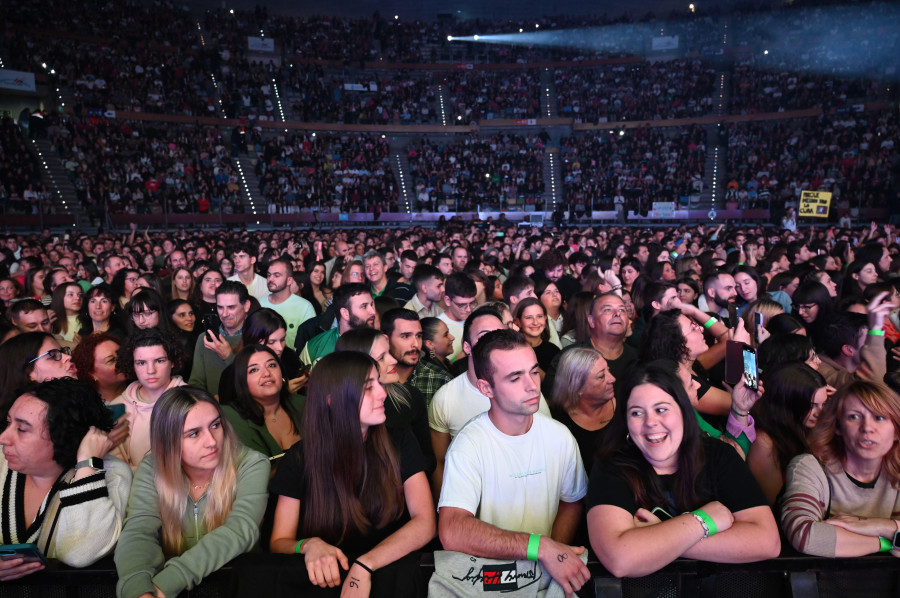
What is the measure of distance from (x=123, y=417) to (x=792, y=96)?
3449 cm

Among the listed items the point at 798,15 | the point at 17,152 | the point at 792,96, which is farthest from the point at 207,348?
the point at 798,15

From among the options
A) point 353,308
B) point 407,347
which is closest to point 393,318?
point 407,347

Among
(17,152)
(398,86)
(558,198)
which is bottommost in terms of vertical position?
(558,198)

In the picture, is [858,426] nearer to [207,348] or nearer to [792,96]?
[207,348]

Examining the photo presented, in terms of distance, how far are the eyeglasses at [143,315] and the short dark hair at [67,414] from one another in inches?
107

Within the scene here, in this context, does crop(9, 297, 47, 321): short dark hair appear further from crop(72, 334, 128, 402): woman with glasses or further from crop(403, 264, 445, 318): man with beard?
crop(403, 264, 445, 318): man with beard

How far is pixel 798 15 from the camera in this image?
34.3 meters

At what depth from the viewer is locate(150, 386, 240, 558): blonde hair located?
8.84 ft

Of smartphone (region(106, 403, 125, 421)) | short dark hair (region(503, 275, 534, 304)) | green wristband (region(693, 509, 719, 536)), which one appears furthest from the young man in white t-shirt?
short dark hair (region(503, 275, 534, 304))

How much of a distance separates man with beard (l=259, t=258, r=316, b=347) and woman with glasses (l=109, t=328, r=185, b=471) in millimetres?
2361

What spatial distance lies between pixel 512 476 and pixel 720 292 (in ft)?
14.8

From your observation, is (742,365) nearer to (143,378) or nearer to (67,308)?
(143,378)

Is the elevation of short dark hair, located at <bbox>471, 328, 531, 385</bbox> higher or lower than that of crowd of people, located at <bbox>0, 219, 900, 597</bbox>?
higher

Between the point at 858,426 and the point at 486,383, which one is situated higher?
the point at 486,383
